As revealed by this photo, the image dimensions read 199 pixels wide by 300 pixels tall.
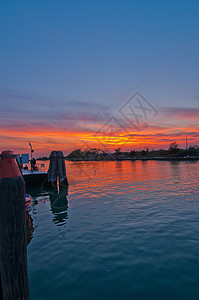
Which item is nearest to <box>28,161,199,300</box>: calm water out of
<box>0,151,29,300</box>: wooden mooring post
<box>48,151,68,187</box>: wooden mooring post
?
<box>0,151,29,300</box>: wooden mooring post

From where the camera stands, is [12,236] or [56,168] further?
[56,168]

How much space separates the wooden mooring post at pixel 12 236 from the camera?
10.4 ft

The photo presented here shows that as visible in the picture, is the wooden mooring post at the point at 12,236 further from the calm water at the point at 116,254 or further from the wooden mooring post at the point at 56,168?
the wooden mooring post at the point at 56,168

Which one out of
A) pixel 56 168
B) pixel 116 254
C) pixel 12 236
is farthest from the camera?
pixel 56 168

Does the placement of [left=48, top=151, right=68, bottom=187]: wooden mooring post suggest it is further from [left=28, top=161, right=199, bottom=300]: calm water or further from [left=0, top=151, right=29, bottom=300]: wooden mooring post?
[left=0, top=151, right=29, bottom=300]: wooden mooring post

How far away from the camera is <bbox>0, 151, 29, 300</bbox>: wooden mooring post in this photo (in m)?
3.16

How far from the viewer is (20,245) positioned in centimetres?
325

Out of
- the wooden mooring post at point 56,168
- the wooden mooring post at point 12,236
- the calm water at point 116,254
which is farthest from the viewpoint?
the wooden mooring post at point 56,168

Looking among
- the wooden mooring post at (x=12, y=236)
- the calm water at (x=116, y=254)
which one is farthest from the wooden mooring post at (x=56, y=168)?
the wooden mooring post at (x=12, y=236)

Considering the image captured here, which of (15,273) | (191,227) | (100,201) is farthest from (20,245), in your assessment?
(100,201)

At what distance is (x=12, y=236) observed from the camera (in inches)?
125

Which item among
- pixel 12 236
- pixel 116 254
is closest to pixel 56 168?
pixel 116 254

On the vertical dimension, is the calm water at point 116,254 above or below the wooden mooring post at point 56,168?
below

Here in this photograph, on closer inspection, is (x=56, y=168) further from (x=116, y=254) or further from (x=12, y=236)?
(x=12, y=236)
